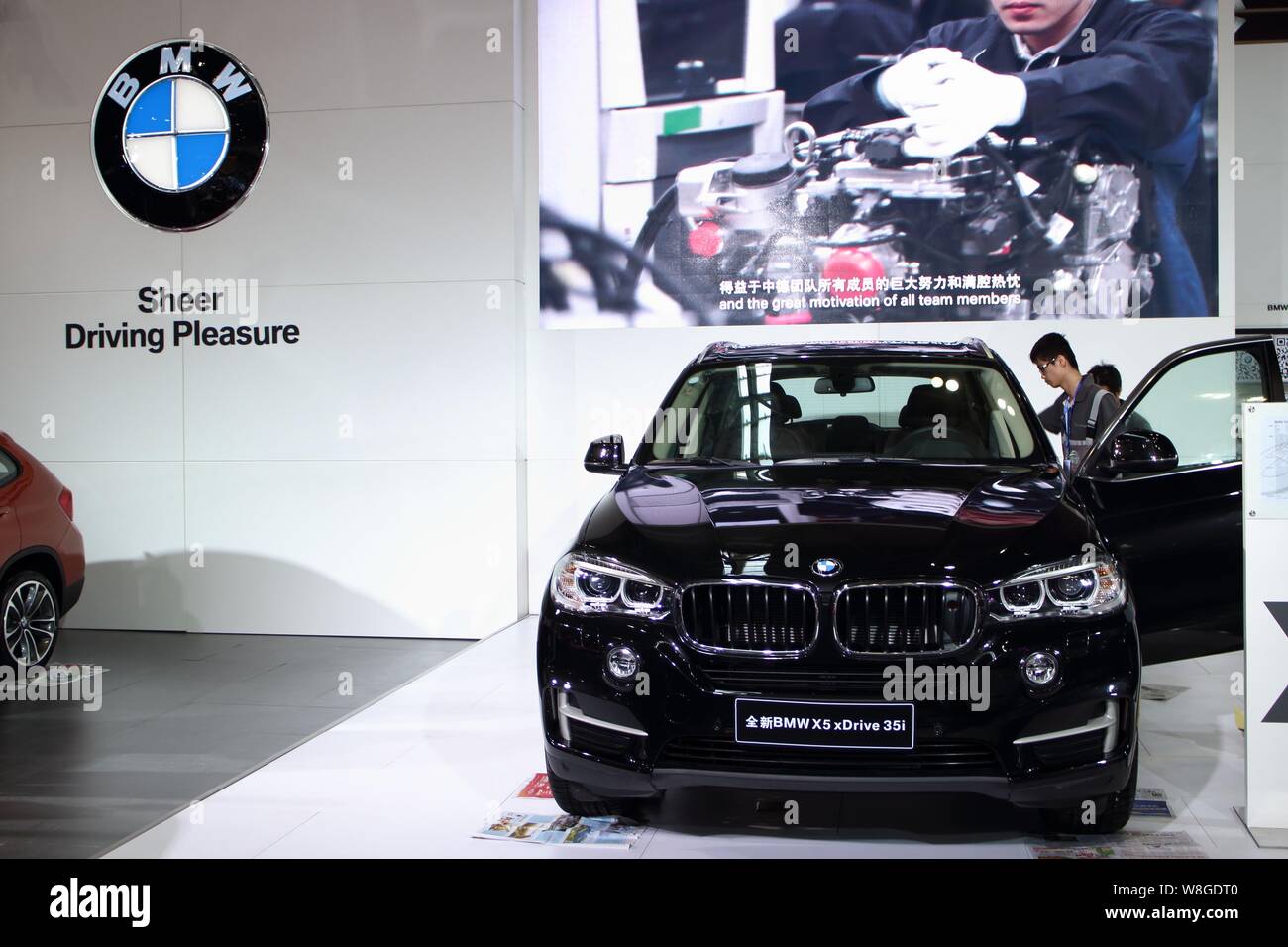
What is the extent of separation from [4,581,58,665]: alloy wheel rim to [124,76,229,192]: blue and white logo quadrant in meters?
2.80

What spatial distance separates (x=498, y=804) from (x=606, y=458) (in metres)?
1.24

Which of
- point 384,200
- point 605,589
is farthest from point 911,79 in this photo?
point 605,589

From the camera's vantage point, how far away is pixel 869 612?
2.89 metres

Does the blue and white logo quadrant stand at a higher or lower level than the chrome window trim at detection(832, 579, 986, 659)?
higher

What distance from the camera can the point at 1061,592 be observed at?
2.91 metres

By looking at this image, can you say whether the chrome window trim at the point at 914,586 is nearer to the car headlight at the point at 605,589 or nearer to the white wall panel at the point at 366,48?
the car headlight at the point at 605,589

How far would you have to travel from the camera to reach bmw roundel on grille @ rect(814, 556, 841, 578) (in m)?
2.91

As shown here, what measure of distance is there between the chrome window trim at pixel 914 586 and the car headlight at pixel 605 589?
43 cm

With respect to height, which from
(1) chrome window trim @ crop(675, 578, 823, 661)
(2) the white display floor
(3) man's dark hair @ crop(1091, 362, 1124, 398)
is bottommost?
(2) the white display floor

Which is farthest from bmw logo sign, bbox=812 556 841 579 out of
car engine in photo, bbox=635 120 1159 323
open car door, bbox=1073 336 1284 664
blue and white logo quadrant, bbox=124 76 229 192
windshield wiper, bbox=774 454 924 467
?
blue and white logo quadrant, bbox=124 76 229 192

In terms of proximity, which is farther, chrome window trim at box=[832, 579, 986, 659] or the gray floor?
the gray floor

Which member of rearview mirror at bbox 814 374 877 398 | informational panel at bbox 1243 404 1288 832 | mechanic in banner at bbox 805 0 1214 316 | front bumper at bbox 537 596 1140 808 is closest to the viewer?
front bumper at bbox 537 596 1140 808

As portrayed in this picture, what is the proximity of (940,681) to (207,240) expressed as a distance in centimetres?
593

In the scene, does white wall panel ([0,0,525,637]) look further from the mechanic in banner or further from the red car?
the mechanic in banner
